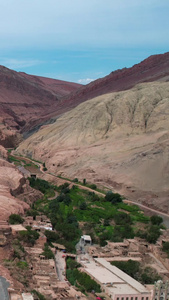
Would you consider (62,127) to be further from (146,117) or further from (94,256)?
(94,256)

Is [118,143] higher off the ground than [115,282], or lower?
higher

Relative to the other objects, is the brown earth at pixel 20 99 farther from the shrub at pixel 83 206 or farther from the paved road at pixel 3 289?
the paved road at pixel 3 289

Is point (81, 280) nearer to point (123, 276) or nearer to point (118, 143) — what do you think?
point (123, 276)

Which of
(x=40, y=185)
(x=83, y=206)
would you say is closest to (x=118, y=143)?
(x=40, y=185)

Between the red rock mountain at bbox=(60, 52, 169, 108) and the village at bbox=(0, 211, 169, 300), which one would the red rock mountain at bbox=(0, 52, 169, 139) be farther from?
the village at bbox=(0, 211, 169, 300)

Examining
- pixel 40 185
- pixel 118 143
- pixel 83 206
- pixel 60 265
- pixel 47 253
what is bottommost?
pixel 60 265

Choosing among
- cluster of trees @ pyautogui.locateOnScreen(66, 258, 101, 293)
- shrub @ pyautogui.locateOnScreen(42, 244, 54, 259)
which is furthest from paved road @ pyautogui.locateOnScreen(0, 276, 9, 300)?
shrub @ pyautogui.locateOnScreen(42, 244, 54, 259)

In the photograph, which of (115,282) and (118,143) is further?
(118,143)

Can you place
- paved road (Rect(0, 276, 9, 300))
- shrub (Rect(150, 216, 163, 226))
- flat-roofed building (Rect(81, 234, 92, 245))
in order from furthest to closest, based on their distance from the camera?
shrub (Rect(150, 216, 163, 226)) → flat-roofed building (Rect(81, 234, 92, 245)) → paved road (Rect(0, 276, 9, 300))

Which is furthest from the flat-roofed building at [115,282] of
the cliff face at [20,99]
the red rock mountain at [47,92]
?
the cliff face at [20,99]
